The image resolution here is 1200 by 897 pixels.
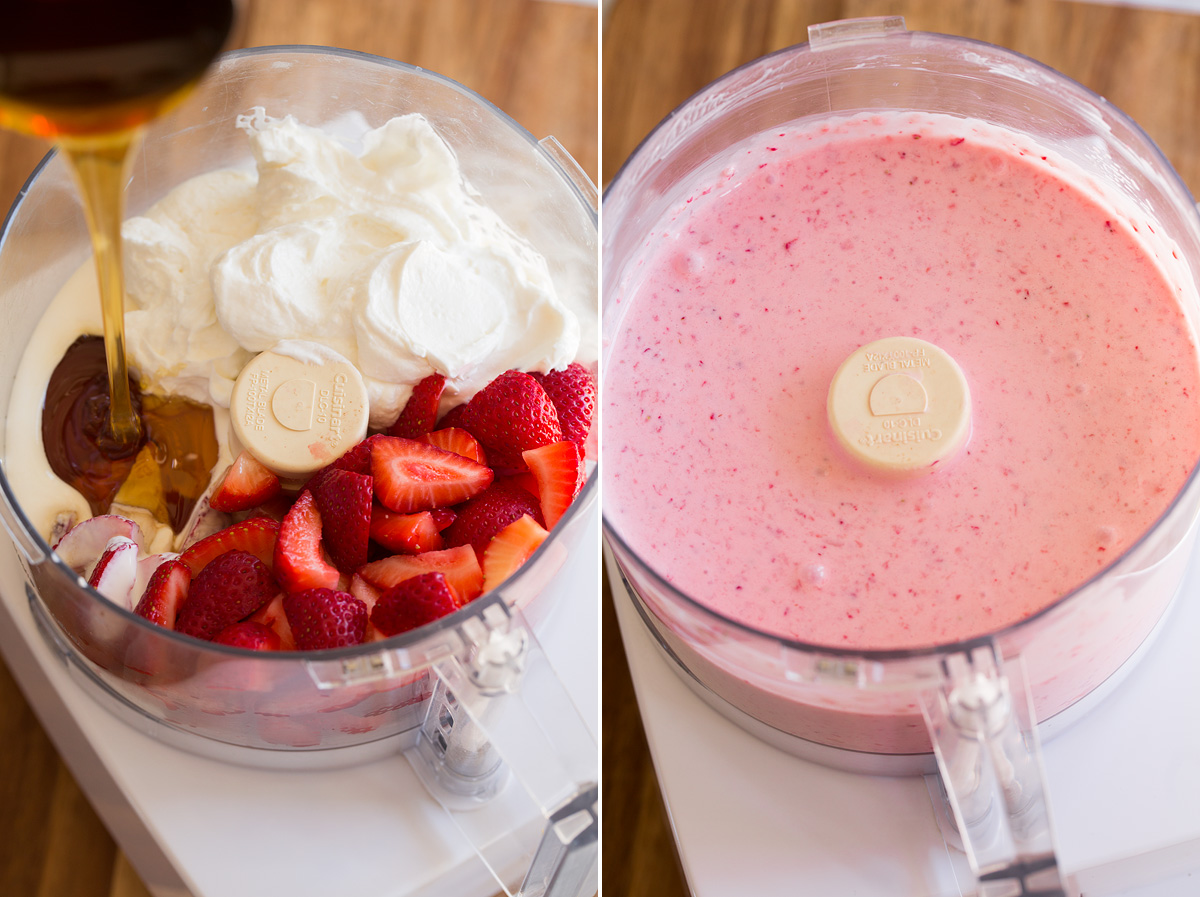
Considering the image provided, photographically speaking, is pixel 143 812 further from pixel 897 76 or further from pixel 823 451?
pixel 897 76

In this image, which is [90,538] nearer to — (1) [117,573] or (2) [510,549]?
(1) [117,573]

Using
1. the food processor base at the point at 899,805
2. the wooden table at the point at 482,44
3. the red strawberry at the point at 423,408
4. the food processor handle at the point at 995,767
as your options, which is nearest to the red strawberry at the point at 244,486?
the red strawberry at the point at 423,408

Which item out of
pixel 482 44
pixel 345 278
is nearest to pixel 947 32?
pixel 482 44

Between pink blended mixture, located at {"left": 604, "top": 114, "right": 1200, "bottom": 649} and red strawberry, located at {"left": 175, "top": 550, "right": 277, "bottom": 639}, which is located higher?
pink blended mixture, located at {"left": 604, "top": 114, "right": 1200, "bottom": 649}

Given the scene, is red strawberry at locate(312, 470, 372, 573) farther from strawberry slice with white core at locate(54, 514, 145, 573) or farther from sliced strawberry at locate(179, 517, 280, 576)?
strawberry slice with white core at locate(54, 514, 145, 573)

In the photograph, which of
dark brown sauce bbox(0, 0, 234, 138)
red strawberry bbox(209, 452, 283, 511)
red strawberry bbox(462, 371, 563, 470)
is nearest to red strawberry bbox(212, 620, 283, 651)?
red strawberry bbox(209, 452, 283, 511)

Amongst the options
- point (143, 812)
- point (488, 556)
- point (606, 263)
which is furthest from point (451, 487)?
point (143, 812)
